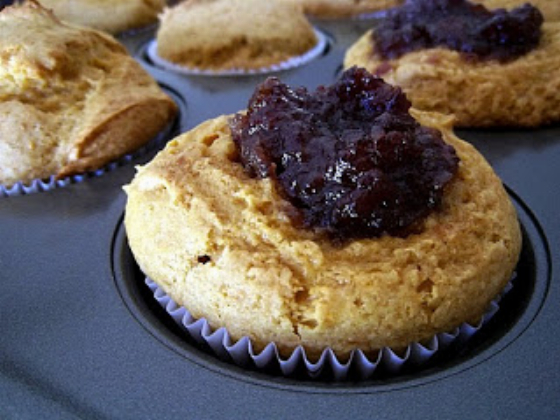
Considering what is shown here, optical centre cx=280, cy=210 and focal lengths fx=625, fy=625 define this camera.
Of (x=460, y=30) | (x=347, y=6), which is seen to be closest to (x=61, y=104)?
(x=460, y=30)

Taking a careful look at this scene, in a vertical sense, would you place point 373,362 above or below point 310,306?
below

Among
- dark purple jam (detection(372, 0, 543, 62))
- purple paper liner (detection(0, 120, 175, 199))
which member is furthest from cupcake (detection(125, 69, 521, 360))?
dark purple jam (detection(372, 0, 543, 62))

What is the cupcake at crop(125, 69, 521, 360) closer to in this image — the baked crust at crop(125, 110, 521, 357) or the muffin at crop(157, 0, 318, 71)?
the baked crust at crop(125, 110, 521, 357)

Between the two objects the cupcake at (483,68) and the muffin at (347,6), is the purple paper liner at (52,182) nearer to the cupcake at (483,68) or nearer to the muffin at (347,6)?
the cupcake at (483,68)

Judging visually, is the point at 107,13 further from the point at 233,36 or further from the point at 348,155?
the point at 348,155

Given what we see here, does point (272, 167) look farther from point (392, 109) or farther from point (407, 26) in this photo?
point (407, 26)

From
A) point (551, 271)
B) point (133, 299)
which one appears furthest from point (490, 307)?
point (133, 299)
